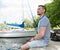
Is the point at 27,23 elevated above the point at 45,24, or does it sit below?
below

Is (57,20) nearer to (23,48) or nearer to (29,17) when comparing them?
(29,17)

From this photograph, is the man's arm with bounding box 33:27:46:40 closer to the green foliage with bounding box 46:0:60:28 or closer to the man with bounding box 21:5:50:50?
the man with bounding box 21:5:50:50

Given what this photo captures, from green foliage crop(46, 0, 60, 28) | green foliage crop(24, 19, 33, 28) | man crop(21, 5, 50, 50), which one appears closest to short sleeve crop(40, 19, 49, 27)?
man crop(21, 5, 50, 50)

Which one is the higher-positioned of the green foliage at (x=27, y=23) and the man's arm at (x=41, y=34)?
the man's arm at (x=41, y=34)

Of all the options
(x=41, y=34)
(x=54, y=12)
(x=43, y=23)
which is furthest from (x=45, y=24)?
(x=54, y=12)

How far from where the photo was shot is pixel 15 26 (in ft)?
41.4

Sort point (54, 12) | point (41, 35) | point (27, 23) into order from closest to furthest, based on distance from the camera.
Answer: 1. point (41, 35)
2. point (27, 23)
3. point (54, 12)

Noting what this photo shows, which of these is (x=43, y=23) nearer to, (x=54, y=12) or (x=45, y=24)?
(x=45, y=24)

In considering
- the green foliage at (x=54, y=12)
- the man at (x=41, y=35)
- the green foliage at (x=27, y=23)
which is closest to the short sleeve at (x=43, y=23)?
the man at (x=41, y=35)

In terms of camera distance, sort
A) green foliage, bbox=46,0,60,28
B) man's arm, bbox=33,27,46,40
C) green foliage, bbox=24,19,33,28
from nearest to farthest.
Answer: man's arm, bbox=33,27,46,40, green foliage, bbox=24,19,33,28, green foliage, bbox=46,0,60,28

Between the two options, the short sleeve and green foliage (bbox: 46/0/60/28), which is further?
green foliage (bbox: 46/0/60/28)

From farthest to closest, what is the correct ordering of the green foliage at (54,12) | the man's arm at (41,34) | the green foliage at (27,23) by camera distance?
the green foliage at (54,12), the green foliage at (27,23), the man's arm at (41,34)

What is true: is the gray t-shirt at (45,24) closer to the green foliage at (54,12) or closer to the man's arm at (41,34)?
the man's arm at (41,34)

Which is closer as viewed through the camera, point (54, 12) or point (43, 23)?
point (43, 23)
